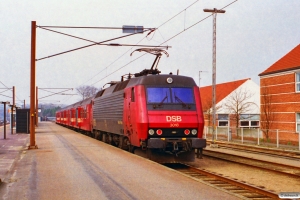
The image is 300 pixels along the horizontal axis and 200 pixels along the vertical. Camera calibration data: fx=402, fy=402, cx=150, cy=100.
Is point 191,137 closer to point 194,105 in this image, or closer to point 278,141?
point 194,105

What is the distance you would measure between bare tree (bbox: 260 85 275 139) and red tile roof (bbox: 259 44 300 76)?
172cm

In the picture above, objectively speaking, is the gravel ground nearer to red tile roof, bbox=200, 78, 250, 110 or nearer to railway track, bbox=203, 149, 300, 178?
railway track, bbox=203, 149, 300, 178

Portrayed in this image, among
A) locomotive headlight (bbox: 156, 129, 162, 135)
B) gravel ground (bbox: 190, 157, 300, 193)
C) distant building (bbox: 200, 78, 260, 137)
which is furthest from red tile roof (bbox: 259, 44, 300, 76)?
locomotive headlight (bbox: 156, 129, 162, 135)

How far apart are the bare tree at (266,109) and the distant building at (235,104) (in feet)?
23.5

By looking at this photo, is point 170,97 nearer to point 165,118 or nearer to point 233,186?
Answer: point 165,118

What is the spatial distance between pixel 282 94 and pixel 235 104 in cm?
1062

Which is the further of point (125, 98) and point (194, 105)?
point (125, 98)

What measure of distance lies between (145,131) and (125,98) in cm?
297

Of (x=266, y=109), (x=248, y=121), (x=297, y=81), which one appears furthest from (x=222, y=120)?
(x=297, y=81)

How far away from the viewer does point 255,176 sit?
12.7 m

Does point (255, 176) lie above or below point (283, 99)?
below

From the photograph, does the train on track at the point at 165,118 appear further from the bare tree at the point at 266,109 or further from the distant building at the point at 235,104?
the distant building at the point at 235,104

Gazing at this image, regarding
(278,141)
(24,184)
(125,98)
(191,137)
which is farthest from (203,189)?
(278,141)

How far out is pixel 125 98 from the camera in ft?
53.8
